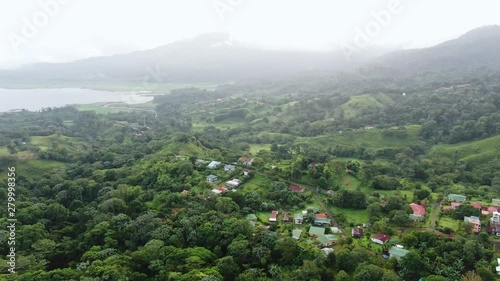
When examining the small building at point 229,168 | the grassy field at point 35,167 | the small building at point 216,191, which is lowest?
the small building at point 216,191

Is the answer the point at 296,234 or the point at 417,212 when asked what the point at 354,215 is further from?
the point at 296,234

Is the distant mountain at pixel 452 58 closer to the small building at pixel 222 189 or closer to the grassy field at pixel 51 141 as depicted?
the grassy field at pixel 51 141

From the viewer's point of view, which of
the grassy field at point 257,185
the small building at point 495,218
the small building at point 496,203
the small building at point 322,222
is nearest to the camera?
the small building at point 495,218

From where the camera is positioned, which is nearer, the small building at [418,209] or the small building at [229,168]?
the small building at [418,209]

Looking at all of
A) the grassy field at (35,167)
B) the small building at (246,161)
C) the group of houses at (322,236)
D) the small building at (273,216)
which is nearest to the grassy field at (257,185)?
the small building at (246,161)

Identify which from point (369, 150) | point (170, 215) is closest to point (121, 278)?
point (170, 215)

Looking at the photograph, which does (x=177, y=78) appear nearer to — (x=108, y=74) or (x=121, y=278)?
(x=108, y=74)
